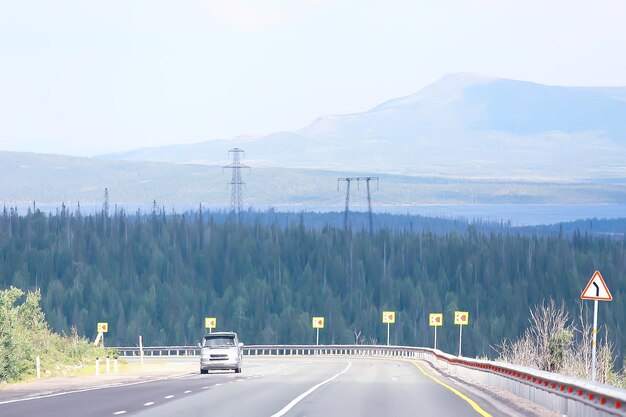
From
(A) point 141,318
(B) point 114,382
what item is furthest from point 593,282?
(A) point 141,318

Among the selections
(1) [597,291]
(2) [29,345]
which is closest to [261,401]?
(1) [597,291]

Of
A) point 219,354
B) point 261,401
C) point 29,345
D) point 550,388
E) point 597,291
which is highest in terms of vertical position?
point 597,291

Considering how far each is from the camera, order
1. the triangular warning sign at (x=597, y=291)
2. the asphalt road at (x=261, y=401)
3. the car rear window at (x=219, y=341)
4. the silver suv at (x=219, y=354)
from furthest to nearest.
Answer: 1. the car rear window at (x=219, y=341)
2. the silver suv at (x=219, y=354)
3. the triangular warning sign at (x=597, y=291)
4. the asphalt road at (x=261, y=401)

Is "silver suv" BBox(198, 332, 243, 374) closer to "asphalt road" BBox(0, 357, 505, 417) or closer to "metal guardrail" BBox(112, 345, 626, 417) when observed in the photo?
"metal guardrail" BBox(112, 345, 626, 417)

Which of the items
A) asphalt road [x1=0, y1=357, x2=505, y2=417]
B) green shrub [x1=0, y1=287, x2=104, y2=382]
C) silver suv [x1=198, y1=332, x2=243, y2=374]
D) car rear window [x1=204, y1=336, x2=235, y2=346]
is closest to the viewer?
asphalt road [x1=0, y1=357, x2=505, y2=417]

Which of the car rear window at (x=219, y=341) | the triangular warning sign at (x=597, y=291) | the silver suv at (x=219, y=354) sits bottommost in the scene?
the silver suv at (x=219, y=354)

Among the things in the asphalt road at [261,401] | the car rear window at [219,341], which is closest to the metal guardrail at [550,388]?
the asphalt road at [261,401]

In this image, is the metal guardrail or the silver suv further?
the silver suv

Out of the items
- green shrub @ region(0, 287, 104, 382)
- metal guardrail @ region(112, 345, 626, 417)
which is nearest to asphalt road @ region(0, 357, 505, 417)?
metal guardrail @ region(112, 345, 626, 417)

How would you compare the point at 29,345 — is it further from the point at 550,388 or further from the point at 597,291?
the point at 550,388

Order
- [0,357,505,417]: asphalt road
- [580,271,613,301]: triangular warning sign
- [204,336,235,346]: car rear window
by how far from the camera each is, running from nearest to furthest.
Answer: [0,357,505,417]: asphalt road, [580,271,613,301]: triangular warning sign, [204,336,235,346]: car rear window

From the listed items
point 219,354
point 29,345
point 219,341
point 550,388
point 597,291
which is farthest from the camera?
point 219,341

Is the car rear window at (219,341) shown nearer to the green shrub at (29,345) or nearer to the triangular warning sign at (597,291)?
the green shrub at (29,345)

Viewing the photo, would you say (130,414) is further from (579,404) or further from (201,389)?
(201,389)
